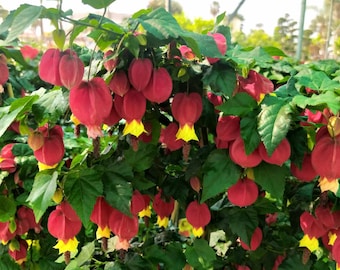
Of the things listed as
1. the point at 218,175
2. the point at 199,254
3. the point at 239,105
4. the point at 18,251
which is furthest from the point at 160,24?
the point at 18,251

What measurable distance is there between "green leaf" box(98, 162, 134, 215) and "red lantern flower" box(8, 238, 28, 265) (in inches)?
16.2

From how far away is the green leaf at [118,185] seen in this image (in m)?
0.75

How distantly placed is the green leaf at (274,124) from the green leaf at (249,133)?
0.9 inches

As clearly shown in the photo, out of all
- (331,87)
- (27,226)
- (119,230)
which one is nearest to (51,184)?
(119,230)

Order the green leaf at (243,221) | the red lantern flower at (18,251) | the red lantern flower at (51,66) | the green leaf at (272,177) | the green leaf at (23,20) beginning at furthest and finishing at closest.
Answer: the red lantern flower at (18,251)
the green leaf at (243,221)
the green leaf at (272,177)
the red lantern flower at (51,66)
the green leaf at (23,20)

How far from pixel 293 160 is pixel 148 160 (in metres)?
0.26

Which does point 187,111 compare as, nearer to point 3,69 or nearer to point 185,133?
point 185,133

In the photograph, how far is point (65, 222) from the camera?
2.67ft

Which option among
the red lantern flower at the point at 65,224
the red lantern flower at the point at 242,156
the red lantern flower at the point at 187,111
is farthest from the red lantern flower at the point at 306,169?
the red lantern flower at the point at 65,224

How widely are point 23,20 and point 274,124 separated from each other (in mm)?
380

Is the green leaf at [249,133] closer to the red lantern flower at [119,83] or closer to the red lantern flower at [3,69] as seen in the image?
the red lantern flower at [119,83]

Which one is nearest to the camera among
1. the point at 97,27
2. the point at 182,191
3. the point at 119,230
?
the point at 97,27

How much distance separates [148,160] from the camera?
846 millimetres

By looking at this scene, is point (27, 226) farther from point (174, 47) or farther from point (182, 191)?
point (174, 47)
